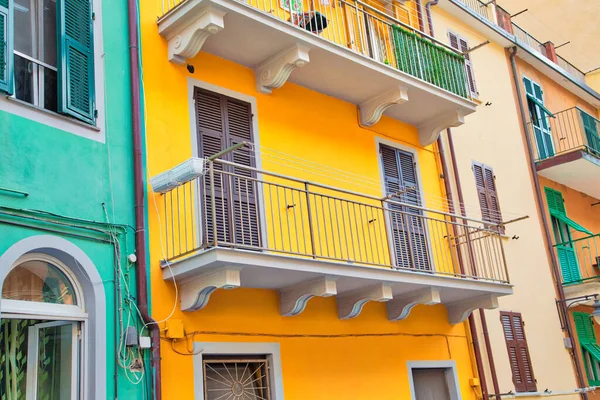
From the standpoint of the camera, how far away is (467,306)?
11641 millimetres

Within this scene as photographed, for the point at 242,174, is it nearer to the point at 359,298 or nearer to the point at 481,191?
the point at 359,298

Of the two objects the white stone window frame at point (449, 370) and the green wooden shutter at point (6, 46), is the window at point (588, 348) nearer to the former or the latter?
the white stone window frame at point (449, 370)

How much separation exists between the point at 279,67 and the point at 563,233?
9.47 m

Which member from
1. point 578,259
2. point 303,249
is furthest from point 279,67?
point 578,259

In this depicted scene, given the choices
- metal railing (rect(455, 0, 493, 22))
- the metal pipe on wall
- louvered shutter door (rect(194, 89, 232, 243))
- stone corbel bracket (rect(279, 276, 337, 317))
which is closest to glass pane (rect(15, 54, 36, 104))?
louvered shutter door (rect(194, 89, 232, 243))

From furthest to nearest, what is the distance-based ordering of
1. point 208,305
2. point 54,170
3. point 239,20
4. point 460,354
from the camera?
point 460,354 → point 239,20 → point 208,305 → point 54,170

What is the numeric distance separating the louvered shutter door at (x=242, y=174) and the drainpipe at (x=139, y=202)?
1272mm

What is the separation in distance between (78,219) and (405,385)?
5649mm

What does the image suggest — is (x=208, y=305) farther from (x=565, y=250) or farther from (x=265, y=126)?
(x=565, y=250)

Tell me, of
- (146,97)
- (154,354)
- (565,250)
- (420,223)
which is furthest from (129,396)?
(565,250)

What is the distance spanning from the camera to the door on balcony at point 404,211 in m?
11.4

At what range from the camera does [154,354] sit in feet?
25.3

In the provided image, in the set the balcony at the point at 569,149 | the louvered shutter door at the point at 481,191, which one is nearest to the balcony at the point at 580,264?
the balcony at the point at 569,149

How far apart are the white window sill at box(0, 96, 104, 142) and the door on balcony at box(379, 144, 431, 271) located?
489cm
